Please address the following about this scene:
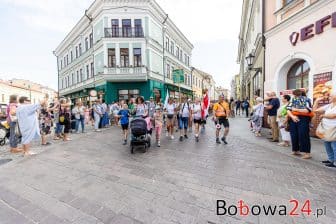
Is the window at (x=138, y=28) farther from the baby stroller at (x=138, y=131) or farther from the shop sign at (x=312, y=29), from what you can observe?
the baby stroller at (x=138, y=131)

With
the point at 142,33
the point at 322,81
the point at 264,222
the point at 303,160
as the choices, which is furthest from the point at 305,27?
the point at 142,33

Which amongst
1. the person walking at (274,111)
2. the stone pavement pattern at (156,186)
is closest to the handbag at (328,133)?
the stone pavement pattern at (156,186)

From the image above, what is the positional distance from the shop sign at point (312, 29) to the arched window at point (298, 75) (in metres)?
1.07

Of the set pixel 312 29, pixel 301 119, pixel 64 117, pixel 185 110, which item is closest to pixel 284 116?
pixel 301 119

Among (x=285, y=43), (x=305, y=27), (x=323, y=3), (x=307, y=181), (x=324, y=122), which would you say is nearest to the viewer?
(x=307, y=181)

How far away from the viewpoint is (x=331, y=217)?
2404mm

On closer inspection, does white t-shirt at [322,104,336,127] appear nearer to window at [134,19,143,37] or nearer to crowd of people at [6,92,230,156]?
crowd of people at [6,92,230,156]

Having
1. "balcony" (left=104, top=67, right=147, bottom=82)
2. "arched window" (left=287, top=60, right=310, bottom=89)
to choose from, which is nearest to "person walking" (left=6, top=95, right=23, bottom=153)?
"arched window" (left=287, top=60, right=310, bottom=89)

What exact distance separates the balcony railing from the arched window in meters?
15.4

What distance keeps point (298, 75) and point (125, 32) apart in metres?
17.0

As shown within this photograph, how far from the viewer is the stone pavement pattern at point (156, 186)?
101 inches

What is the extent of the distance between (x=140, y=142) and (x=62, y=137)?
5179 millimetres

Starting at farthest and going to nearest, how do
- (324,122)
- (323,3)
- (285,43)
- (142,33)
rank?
(142,33), (285,43), (323,3), (324,122)

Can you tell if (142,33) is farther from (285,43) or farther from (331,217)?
(331,217)
